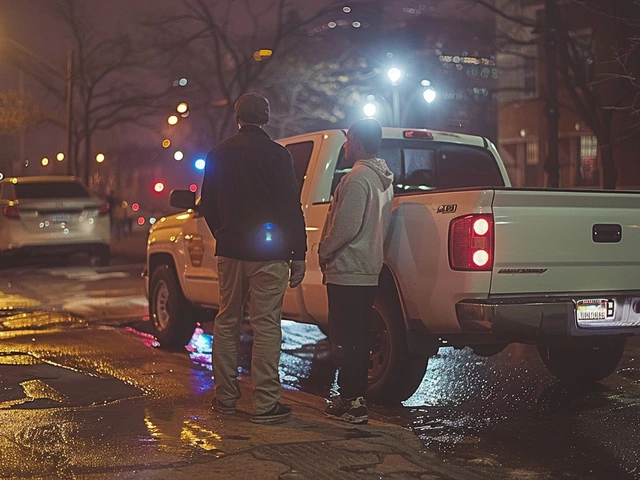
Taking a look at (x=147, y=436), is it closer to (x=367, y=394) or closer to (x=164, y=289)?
(x=367, y=394)

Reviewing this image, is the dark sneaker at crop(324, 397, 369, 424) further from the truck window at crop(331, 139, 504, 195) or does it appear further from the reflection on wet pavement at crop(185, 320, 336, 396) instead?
the truck window at crop(331, 139, 504, 195)

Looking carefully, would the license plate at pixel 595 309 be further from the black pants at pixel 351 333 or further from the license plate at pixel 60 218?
the license plate at pixel 60 218

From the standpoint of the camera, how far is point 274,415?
582 centimetres

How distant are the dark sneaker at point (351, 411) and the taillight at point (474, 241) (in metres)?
1.06

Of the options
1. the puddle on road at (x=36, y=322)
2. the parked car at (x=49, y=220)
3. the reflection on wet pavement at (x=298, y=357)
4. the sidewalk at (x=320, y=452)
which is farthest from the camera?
the parked car at (x=49, y=220)

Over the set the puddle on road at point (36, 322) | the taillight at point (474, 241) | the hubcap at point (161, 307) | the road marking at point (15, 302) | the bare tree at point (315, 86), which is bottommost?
the puddle on road at point (36, 322)

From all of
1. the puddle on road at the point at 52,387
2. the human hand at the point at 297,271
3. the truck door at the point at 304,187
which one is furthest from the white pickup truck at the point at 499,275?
the puddle on road at the point at 52,387

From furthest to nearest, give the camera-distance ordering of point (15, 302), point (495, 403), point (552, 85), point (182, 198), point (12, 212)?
point (12, 212), point (552, 85), point (15, 302), point (182, 198), point (495, 403)

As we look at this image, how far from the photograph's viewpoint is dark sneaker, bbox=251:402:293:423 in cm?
578

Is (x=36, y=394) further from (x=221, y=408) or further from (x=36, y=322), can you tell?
(x=36, y=322)

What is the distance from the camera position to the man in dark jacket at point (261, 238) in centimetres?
577

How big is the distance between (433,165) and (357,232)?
7.15 ft

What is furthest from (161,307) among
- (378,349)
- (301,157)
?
(378,349)

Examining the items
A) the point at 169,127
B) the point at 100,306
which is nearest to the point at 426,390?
the point at 100,306
